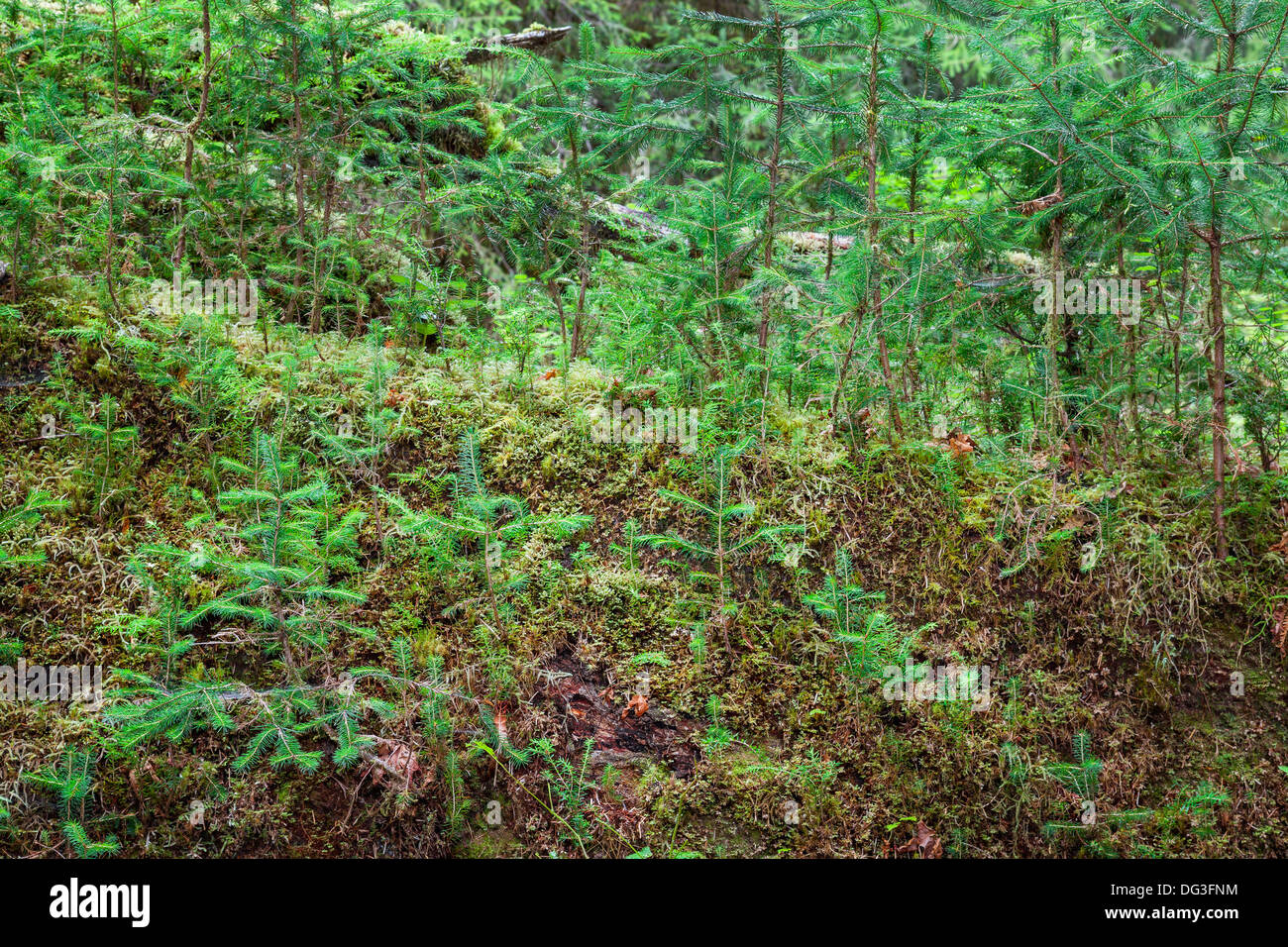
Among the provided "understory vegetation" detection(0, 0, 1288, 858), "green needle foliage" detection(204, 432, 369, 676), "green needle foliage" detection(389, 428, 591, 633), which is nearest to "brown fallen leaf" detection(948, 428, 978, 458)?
"understory vegetation" detection(0, 0, 1288, 858)

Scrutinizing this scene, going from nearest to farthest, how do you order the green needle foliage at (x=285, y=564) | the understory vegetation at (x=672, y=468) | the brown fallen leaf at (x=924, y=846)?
the green needle foliage at (x=285, y=564) → the understory vegetation at (x=672, y=468) → the brown fallen leaf at (x=924, y=846)

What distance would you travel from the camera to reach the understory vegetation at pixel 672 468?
315 cm

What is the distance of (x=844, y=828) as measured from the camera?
3.28m

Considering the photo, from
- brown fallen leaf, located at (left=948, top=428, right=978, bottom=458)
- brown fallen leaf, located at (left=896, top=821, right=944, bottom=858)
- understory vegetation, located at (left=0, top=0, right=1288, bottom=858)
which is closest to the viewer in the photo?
understory vegetation, located at (left=0, top=0, right=1288, bottom=858)

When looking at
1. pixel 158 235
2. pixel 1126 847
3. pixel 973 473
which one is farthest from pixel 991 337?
pixel 158 235

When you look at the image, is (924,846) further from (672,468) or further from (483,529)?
(483,529)

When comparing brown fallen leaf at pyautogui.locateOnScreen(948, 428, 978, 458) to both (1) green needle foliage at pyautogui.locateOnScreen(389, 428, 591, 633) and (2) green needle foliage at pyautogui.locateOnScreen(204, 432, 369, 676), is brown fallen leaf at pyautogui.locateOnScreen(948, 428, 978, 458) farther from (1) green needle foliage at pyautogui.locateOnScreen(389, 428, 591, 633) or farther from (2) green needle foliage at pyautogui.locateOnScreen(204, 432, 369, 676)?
(2) green needle foliage at pyautogui.locateOnScreen(204, 432, 369, 676)

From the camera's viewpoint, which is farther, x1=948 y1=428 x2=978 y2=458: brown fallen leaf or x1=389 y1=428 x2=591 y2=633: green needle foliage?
x1=948 y1=428 x2=978 y2=458: brown fallen leaf

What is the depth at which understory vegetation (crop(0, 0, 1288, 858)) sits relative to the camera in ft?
10.3

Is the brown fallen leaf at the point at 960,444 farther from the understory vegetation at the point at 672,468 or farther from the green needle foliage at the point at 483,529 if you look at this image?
the green needle foliage at the point at 483,529

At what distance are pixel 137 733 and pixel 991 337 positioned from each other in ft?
14.6

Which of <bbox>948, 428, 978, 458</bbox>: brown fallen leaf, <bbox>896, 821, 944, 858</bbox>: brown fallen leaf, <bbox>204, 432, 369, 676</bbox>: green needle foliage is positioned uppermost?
<bbox>948, 428, 978, 458</bbox>: brown fallen leaf

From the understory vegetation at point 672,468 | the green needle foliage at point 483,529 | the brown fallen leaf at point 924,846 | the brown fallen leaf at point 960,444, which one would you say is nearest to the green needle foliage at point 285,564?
the understory vegetation at point 672,468

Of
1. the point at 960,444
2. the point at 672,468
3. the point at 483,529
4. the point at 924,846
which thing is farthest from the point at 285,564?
the point at 960,444
